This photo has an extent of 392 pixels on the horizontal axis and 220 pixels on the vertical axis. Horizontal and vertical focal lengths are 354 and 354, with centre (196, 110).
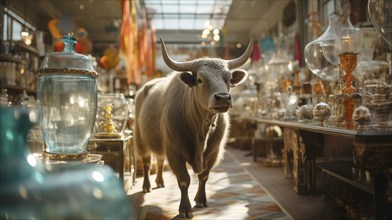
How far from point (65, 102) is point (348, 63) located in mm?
2157

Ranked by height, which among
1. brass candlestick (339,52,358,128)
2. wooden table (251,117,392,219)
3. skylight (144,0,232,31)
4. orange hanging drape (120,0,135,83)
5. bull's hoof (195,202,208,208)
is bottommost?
bull's hoof (195,202,208,208)

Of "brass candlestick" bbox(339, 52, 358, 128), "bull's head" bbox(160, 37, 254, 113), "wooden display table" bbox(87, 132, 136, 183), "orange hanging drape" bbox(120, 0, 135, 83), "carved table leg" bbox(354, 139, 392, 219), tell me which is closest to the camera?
"carved table leg" bbox(354, 139, 392, 219)

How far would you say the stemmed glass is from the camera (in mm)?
2688

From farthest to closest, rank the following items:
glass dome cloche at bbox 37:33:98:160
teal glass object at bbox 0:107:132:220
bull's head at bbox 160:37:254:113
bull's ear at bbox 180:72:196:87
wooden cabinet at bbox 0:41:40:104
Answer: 1. wooden cabinet at bbox 0:41:40:104
2. bull's ear at bbox 180:72:196:87
3. bull's head at bbox 160:37:254:113
4. glass dome cloche at bbox 37:33:98:160
5. teal glass object at bbox 0:107:132:220

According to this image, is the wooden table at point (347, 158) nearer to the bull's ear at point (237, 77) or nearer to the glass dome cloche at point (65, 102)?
the bull's ear at point (237, 77)

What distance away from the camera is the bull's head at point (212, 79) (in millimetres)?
2551

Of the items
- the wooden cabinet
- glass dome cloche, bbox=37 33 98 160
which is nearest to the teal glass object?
glass dome cloche, bbox=37 33 98 160

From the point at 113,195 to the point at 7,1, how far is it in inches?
→ 300

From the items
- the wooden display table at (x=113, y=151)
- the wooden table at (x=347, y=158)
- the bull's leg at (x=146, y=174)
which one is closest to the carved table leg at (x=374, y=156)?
the wooden table at (x=347, y=158)

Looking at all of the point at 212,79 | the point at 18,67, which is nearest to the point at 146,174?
the point at 212,79

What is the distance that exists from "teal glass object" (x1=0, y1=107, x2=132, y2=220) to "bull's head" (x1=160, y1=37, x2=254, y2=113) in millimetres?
1545

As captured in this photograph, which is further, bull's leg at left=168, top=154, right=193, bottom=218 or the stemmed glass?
bull's leg at left=168, top=154, right=193, bottom=218

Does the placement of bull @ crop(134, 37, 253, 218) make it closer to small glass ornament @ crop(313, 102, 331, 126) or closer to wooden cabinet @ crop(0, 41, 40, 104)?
small glass ornament @ crop(313, 102, 331, 126)

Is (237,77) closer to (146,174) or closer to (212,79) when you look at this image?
(212,79)
